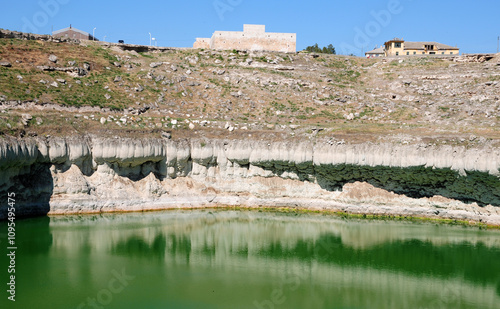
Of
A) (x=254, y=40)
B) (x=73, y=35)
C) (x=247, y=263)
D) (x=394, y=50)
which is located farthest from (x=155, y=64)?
(x=394, y=50)

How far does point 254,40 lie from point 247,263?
42.4 metres

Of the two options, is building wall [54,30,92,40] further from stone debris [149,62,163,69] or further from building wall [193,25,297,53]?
building wall [193,25,297,53]

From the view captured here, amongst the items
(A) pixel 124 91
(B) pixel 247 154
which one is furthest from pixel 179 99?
(B) pixel 247 154

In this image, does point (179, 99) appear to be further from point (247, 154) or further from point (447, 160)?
point (447, 160)

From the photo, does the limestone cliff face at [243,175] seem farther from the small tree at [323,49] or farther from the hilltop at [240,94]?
the small tree at [323,49]

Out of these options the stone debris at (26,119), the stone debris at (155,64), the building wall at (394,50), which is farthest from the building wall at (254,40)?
the stone debris at (26,119)

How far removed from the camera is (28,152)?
1331 inches

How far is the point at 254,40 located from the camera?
64.1 m

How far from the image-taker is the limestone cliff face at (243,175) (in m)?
34.8

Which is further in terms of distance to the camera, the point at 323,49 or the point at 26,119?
the point at 323,49

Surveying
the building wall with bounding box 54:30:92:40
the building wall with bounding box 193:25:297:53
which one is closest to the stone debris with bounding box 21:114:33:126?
the building wall with bounding box 54:30:92:40

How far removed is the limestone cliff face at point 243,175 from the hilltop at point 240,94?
1718mm

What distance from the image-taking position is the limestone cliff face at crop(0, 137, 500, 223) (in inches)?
1371

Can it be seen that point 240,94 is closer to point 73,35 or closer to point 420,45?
point 73,35
